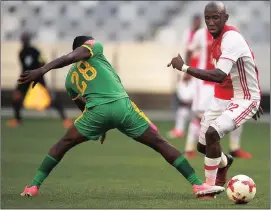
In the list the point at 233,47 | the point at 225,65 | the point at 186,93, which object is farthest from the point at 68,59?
the point at 186,93

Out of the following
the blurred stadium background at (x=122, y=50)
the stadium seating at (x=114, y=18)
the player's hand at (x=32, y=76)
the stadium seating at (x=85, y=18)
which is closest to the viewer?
the player's hand at (x=32, y=76)

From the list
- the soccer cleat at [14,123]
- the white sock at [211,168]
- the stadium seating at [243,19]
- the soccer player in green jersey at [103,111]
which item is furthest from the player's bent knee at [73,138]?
the stadium seating at [243,19]

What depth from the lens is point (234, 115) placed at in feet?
31.3

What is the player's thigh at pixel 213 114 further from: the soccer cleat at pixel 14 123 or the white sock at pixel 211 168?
the soccer cleat at pixel 14 123

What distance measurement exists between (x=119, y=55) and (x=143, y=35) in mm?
1571

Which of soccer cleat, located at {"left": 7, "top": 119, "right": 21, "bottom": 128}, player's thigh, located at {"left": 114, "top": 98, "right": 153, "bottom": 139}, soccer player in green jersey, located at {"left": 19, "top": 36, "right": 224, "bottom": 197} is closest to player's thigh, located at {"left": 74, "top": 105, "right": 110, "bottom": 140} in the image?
soccer player in green jersey, located at {"left": 19, "top": 36, "right": 224, "bottom": 197}

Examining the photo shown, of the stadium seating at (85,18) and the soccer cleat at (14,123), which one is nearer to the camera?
the soccer cleat at (14,123)

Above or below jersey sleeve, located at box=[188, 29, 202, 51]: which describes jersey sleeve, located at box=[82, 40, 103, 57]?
above

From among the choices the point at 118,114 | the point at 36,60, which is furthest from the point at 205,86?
the point at 36,60

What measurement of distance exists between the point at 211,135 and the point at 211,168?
0.44 metres

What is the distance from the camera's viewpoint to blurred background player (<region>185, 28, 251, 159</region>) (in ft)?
45.9

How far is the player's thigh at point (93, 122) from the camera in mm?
9258

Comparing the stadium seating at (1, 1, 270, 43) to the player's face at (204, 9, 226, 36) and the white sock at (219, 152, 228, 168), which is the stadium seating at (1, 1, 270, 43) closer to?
the white sock at (219, 152, 228, 168)

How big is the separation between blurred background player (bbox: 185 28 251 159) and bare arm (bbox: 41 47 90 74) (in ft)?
15.8
